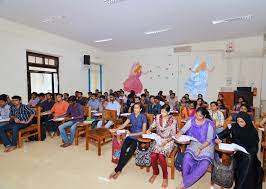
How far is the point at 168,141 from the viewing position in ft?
8.59

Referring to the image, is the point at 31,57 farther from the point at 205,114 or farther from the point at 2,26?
the point at 205,114

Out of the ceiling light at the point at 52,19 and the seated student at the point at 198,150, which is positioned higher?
the ceiling light at the point at 52,19

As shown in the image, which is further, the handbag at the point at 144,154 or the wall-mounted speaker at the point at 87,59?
the wall-mounted speaker at the point at 87,59

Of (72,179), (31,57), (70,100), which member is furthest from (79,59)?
(72,179)

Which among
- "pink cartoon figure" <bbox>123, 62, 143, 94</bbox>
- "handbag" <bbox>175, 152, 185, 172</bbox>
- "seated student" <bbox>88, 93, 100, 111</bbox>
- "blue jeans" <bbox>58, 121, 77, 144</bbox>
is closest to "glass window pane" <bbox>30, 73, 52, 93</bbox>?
"seated student" <bbox>88, 93, 100, 111</bbox>

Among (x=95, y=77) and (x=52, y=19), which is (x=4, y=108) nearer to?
(x=52, y=19)

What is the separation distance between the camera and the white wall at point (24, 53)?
502cm

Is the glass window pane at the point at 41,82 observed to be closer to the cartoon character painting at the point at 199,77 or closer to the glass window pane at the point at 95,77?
the glass window pane at the point at 95,77

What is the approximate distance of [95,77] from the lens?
9133 millimetres

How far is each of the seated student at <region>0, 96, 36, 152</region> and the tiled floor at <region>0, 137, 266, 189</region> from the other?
214mm

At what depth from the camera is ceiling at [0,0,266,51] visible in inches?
152

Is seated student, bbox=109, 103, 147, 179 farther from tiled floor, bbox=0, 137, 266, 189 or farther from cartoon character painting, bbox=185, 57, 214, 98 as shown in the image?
cartoon character painting, bbox=185, 57, 214, 98

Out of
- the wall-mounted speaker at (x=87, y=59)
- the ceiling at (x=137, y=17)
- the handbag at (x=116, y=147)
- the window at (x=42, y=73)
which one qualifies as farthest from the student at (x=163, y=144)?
the wall-mounted speaker at (x=87, y=59)

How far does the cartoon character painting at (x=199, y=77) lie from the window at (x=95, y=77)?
4.58m
